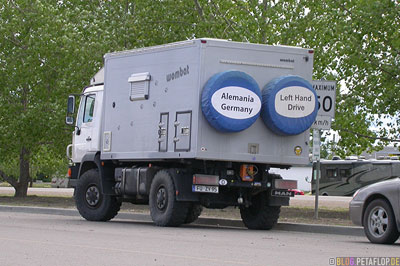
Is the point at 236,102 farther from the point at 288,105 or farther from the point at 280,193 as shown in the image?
the point at 280,193

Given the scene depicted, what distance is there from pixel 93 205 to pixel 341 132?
8500 millimetres

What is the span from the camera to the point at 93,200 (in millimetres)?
20562

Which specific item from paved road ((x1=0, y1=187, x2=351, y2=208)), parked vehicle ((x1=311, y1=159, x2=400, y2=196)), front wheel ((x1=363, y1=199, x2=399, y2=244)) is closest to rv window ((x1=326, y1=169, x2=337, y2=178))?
parked vehicle ((x1=311, y1=159, x2=400, y2=196))

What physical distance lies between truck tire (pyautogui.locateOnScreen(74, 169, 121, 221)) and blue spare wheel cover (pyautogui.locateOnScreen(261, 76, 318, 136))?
177 inches

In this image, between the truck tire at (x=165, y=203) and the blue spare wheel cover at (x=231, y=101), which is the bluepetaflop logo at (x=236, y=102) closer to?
the blue spare wheel cover at (x=231, y=101)

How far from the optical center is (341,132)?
25953 millimetres

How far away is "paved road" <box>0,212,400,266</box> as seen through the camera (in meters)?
10.4

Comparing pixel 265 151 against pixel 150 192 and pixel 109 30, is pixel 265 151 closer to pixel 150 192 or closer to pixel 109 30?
pixel 150 192

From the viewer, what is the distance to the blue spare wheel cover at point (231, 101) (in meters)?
17.0

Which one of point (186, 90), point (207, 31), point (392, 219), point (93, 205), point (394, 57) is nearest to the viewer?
point (392, 219)

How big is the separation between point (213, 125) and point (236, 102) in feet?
2.09

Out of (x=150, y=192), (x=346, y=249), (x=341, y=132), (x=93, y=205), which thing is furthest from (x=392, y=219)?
(x=341, y=132)

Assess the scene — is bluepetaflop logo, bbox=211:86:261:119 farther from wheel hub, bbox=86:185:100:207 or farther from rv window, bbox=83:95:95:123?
rv window, bbox=83:95:95:123

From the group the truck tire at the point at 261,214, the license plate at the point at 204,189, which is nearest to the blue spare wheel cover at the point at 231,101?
the license plate at the point at 204,189
